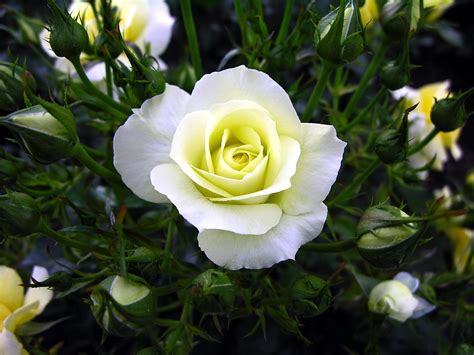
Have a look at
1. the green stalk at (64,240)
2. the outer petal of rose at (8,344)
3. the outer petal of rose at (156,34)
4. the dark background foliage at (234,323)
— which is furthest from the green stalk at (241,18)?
the outer petal of rose at (8,344)

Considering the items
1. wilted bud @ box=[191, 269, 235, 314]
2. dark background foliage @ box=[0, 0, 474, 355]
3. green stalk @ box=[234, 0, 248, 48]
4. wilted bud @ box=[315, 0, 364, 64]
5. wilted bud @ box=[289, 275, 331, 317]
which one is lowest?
dark background foliage @ box=[0, 0, 474, 355]

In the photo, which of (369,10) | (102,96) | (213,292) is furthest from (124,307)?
(369,10)

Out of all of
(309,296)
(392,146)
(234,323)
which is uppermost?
(392,146)

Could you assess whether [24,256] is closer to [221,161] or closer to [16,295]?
[16,295]

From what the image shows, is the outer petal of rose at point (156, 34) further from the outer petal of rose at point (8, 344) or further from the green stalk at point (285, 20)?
the outer petal of rose at point (8, 344)

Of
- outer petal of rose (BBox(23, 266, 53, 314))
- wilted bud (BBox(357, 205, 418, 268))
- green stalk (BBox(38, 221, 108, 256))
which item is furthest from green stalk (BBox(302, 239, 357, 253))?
outer petal of rose (BBox(23, 266, 53, 314))

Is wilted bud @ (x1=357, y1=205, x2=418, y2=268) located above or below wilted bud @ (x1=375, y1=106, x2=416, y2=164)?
below

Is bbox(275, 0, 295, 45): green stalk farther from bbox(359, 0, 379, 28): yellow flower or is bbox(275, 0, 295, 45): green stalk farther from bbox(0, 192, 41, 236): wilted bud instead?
bbox(0, 192, 41, 236): wilted bud

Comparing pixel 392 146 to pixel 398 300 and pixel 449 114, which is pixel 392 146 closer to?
pixel 449 114
